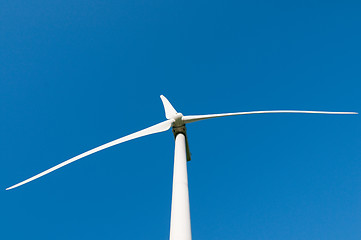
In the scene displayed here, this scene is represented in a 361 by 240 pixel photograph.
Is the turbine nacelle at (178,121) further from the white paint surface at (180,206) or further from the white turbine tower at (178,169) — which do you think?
the white paint surface at (180,206)

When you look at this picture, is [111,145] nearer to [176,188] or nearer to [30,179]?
[30,179]

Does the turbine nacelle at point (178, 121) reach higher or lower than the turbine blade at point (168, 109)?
lower

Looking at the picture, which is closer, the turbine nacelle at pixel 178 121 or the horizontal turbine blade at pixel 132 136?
the horizontal turbine blade at pixel 132 136

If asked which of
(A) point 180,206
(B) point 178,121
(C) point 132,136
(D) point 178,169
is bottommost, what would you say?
(A) point 180,206

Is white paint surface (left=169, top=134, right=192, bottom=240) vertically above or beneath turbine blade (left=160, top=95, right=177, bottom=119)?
beneath

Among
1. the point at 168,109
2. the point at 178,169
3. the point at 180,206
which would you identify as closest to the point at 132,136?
the point at 168,109

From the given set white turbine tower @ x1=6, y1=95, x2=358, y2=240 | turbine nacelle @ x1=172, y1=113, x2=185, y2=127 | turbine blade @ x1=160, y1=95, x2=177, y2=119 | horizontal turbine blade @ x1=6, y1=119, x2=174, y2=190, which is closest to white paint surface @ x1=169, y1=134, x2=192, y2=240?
white turbine tower @ x1=6, y1=95, x2=358, y2=240

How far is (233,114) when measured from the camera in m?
18.0

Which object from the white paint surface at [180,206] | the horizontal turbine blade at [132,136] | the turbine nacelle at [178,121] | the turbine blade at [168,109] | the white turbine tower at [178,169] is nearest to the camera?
the white paint surface at [180,206]

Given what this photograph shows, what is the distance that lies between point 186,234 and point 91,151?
884 cm

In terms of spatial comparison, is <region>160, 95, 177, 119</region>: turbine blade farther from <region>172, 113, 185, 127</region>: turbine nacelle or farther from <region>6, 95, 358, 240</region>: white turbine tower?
<region>172, 113, 185, 127</region>: turbine nacelle

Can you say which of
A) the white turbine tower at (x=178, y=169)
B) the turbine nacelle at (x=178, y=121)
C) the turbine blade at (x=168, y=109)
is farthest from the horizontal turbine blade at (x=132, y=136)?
the turbine blade at (x=168, y=109)

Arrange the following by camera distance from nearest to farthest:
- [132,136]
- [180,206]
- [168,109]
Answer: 1. [180,206]
2. [132,136]
3. [168,109]

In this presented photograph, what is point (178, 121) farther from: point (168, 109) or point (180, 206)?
point (180, 206)
